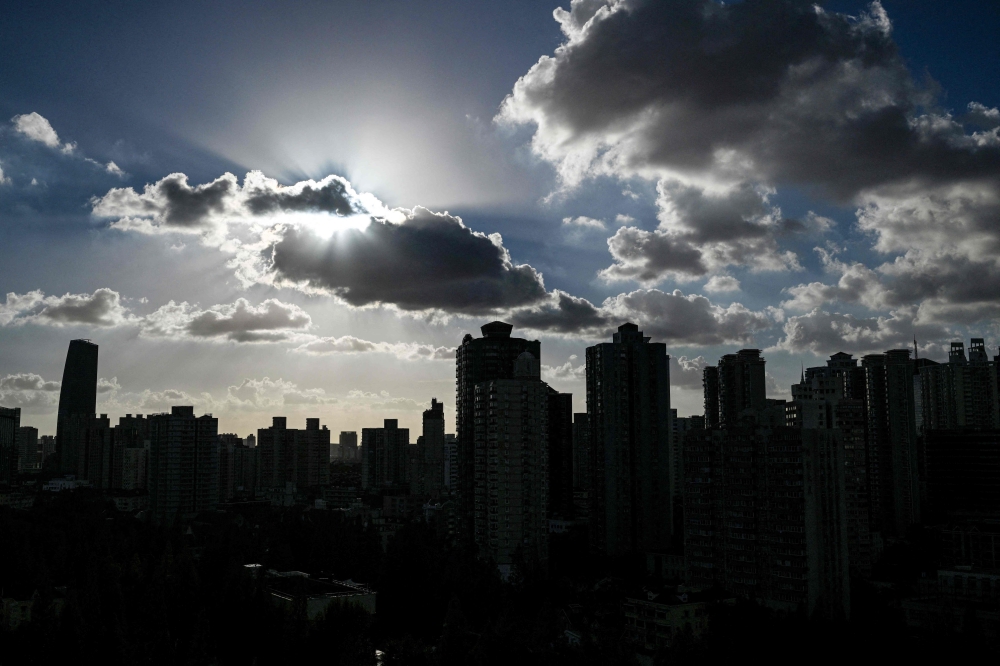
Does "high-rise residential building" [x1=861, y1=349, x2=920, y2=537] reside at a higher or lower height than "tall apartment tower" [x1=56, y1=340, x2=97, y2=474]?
lower

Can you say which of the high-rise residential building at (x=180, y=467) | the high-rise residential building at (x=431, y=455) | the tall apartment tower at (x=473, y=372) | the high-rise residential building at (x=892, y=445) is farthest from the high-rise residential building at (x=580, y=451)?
the high-rise residential building at (x=180, y=467)

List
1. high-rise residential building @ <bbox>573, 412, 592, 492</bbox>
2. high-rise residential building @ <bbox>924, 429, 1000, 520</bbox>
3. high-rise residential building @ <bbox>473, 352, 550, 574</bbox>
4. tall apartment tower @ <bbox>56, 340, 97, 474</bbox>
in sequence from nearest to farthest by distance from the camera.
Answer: high-rise residential building @ <bbox>473, 352, 550, 574</bbox> → high-rise residential building @ <bbox>924, 429, 1000, 520</bbox> → high-rise residential building @ <bbox>573, 412, 592, 492</bbox> → tall apartment tower @ <bbox>56, 340, 97, 474</bbox>

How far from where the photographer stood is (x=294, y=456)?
133 m

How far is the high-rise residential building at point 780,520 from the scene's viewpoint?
46750mm

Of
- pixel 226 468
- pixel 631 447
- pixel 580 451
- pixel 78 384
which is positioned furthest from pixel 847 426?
pixel 78 384

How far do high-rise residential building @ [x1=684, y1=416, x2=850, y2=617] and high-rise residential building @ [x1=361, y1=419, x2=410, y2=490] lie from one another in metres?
91.8

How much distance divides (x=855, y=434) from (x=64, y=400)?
14519 cm

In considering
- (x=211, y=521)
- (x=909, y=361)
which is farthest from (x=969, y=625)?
(x=211, y=521)

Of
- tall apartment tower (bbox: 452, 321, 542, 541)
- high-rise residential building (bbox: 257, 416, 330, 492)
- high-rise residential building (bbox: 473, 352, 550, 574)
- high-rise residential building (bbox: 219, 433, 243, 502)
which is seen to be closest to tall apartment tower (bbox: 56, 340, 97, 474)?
high-rise residential building (bbox: 219, 433, 243, 502)

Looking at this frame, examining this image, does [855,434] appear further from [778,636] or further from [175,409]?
[175,409]

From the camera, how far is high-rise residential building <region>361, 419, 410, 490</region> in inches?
5502

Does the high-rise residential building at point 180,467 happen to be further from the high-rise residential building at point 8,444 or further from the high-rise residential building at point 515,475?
the high-rise residential building at point 8,444

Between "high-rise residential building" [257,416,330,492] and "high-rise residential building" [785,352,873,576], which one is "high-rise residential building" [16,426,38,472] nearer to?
"high-rise residential building" [257,416,330,492]

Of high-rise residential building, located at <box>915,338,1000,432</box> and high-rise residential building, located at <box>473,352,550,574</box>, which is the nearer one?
high-rise residential building, located at <box>473,352,550,574</box>
